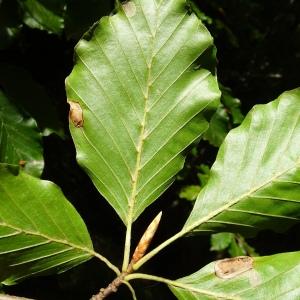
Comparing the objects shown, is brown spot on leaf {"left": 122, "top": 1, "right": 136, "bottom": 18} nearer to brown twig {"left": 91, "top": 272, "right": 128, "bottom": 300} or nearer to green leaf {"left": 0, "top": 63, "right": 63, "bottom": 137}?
brown twig {"left": 91, "top": 272, "right": 128, "bottom": 300}

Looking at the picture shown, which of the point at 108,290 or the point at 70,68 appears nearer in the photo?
the point at 108,290

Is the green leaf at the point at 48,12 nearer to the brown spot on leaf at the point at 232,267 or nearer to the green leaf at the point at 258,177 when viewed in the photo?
the green leaf at the point at 258,177

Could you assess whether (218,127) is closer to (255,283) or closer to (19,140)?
(19,140)

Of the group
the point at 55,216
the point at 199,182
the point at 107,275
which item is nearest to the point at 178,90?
the point at 55,216

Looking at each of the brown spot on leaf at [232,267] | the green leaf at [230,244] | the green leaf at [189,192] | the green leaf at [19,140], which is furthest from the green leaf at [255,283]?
the green leaf at [230,244]

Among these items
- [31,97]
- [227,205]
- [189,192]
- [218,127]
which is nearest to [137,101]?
[227,205]

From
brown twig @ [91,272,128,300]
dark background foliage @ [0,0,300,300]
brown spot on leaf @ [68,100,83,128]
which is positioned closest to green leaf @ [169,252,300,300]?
brown twig @ [91,272,128,300]
